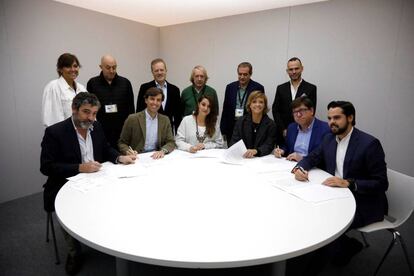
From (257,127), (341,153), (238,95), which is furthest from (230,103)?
(341,153)

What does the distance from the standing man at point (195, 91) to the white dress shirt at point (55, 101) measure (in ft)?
4.39

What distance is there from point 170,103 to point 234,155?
138 cm

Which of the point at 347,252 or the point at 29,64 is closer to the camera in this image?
the point at 347,252

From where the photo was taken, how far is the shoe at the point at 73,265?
2.13 meters

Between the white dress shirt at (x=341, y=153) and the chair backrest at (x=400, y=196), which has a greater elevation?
the white dress shirt at (x=341, y=153)

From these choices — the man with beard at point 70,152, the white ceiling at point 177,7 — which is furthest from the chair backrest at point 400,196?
the white ceiling at point 177,7

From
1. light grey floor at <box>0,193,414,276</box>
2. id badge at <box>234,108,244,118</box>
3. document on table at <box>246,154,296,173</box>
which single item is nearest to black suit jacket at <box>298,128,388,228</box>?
document on table at <box>246,154,296,173</box>

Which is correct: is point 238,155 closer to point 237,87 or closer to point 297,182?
point 297,182

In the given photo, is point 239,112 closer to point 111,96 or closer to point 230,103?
point 230,103

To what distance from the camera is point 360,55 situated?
11.6 ft

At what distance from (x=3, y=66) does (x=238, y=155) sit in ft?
9.81

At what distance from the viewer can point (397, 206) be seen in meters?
1.98

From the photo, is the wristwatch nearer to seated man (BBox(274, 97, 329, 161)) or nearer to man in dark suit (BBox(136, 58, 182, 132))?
seated man (BBox(274, 97, 329, 161))

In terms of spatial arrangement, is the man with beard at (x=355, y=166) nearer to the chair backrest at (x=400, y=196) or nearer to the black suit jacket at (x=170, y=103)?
the chair backrest at (x=400, y=196)
